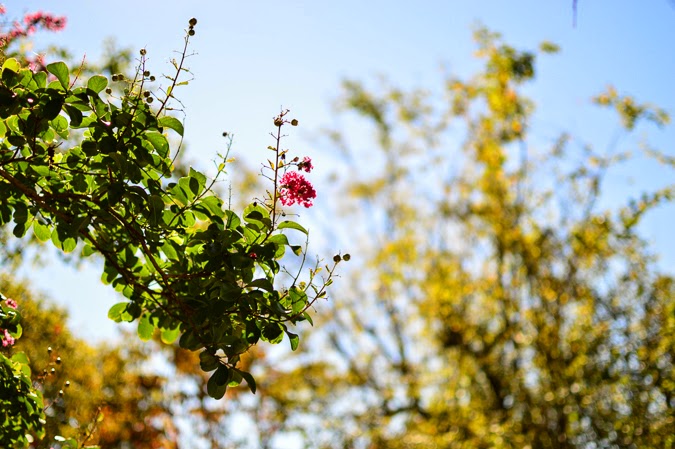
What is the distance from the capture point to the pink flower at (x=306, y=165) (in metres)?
1.88

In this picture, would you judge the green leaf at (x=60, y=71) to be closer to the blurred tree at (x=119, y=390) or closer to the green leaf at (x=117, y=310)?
the green leaf at (x=117, y=310)

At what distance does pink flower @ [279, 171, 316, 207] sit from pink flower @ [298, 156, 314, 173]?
3 centimetres

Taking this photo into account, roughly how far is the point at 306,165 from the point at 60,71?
0.77 metres

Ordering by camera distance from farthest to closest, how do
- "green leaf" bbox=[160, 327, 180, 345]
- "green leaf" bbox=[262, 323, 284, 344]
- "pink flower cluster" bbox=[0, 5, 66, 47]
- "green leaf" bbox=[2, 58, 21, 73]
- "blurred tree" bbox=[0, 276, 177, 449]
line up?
"blurred tree" bbox=[0, 276, 177, 449] < "pink flower cluster" bbox=[0, 5, 66, 47] < "green leaf" bbox=[160, 327, 180, 345] < "green leaf" bbox=[262, 323, 284, 344] < "green leaf" bbox=[2, 58, 21, 73]

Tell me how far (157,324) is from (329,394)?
20.0ft

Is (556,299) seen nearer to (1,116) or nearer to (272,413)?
(272,413)

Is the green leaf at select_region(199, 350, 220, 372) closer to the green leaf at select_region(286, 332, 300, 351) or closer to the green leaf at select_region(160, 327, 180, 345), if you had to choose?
the green leaf at select_region(286, 332, 300, 351)

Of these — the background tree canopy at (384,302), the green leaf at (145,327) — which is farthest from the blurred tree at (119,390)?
the green leaf at (145,327)

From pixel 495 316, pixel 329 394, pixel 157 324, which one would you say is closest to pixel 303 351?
pixel 329 394

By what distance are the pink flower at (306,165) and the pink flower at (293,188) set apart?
0.03 m

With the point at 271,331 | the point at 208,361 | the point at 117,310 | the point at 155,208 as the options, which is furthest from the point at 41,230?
the point at 271,331

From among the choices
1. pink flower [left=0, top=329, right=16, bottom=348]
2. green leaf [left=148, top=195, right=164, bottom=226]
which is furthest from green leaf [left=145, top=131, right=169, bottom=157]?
pink flower [left=0, top=329, right=16, bottom=348]

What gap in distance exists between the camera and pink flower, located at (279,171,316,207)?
189cm

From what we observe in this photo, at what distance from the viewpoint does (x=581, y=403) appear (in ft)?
17.0
